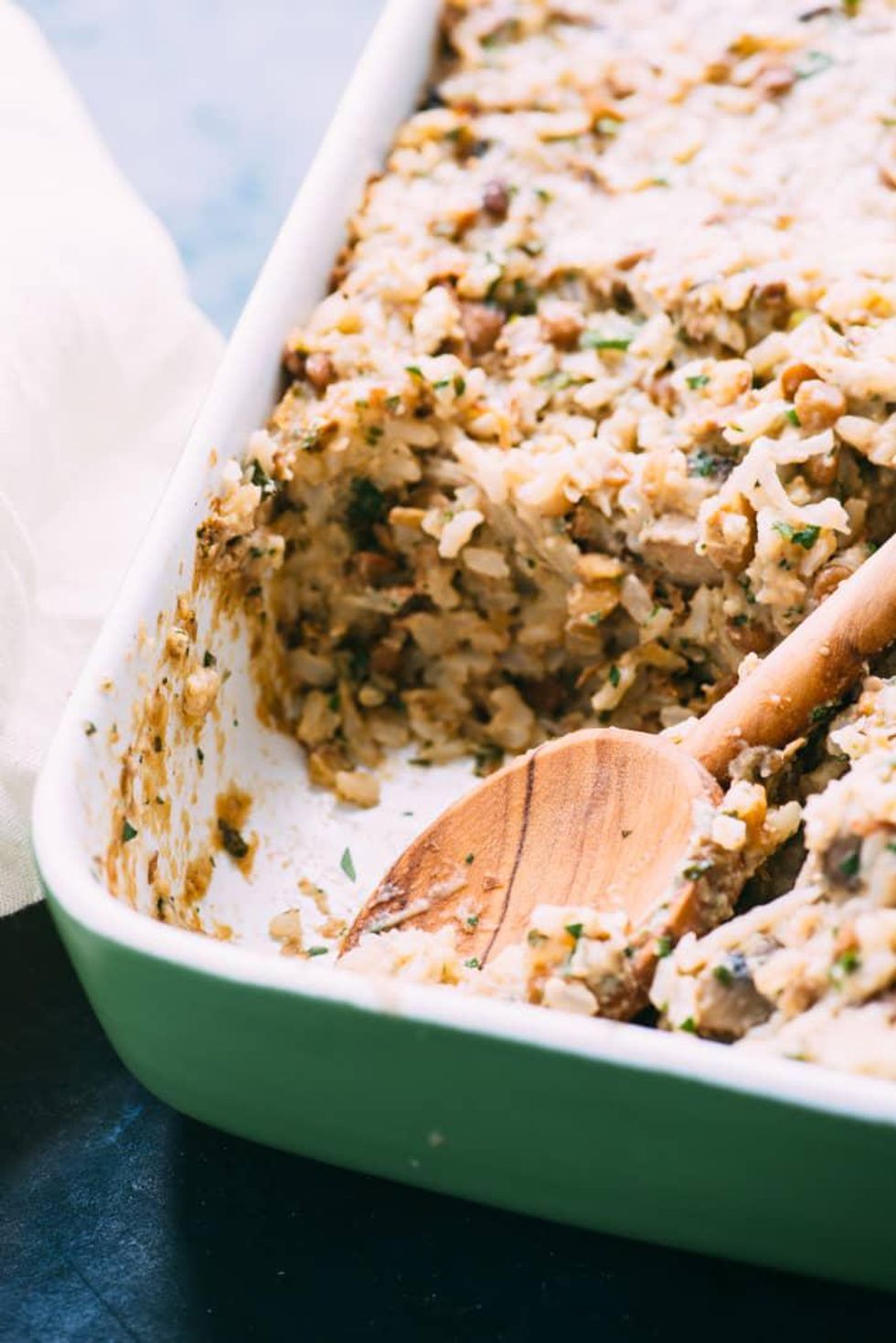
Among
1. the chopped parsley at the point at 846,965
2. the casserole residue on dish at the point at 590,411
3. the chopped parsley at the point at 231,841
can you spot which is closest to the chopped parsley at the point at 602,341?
the casserole residue on dish at the point at 590,411

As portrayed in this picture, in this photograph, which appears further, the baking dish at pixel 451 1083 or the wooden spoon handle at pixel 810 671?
the wooden spoon handle at pixel 810 671

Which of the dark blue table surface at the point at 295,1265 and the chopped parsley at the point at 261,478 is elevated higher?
the chopped parsley at the point at 261,478

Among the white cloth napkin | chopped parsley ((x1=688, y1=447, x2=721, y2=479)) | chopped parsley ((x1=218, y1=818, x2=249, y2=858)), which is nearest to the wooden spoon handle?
chopped parsley ((x1=688, y1=447, x2=721, y2=479))

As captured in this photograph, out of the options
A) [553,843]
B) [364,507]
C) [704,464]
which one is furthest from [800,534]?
[364,507]

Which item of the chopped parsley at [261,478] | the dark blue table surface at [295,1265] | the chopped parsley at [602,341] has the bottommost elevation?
the dark blue table surface at [295,1265]

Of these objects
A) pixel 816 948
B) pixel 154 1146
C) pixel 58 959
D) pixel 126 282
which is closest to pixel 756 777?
pixel 816 948

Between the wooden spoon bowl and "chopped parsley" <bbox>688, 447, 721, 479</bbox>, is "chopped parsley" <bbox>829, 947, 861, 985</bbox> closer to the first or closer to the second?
the wooden spoon bowl

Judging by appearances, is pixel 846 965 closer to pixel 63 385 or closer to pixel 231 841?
pixel 231 841

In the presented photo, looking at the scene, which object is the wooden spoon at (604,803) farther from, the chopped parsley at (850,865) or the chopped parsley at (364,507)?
the chopped parsley at (364,507)
